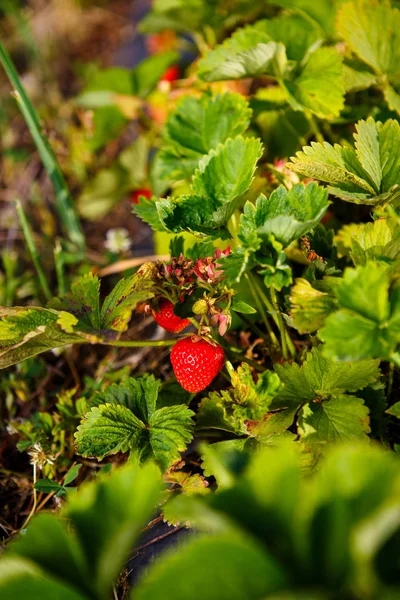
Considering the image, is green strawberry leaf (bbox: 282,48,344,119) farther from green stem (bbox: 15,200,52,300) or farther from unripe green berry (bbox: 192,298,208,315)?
green stem (bbox: 15,200,52,300)

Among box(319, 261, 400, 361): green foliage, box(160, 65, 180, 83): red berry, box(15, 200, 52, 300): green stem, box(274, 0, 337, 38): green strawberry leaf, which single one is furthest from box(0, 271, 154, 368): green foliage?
box(160, 65, 180, 83): red berry

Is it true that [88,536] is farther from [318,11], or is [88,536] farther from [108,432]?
[318,11]

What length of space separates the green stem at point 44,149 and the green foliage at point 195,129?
1.25ft

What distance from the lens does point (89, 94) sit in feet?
6.02

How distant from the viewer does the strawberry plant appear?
19.1 inches

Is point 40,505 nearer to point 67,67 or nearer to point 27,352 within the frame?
point 27,352

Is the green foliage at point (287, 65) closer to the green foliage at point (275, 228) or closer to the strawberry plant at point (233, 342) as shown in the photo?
the strawberry plant at point (233, 342)

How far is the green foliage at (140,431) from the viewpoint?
2.97 ft

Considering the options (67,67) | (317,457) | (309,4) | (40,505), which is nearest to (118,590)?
(40,505)

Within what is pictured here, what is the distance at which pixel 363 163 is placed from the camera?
37.0 inches

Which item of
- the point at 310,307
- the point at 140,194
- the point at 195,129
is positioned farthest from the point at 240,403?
the point at 140,194

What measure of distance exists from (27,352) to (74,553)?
48cm

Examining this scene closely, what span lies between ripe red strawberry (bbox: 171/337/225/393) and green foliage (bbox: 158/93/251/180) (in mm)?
479

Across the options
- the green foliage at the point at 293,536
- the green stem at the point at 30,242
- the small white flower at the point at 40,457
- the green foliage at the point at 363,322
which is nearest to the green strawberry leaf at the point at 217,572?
the green foliage at the point at 293,536
